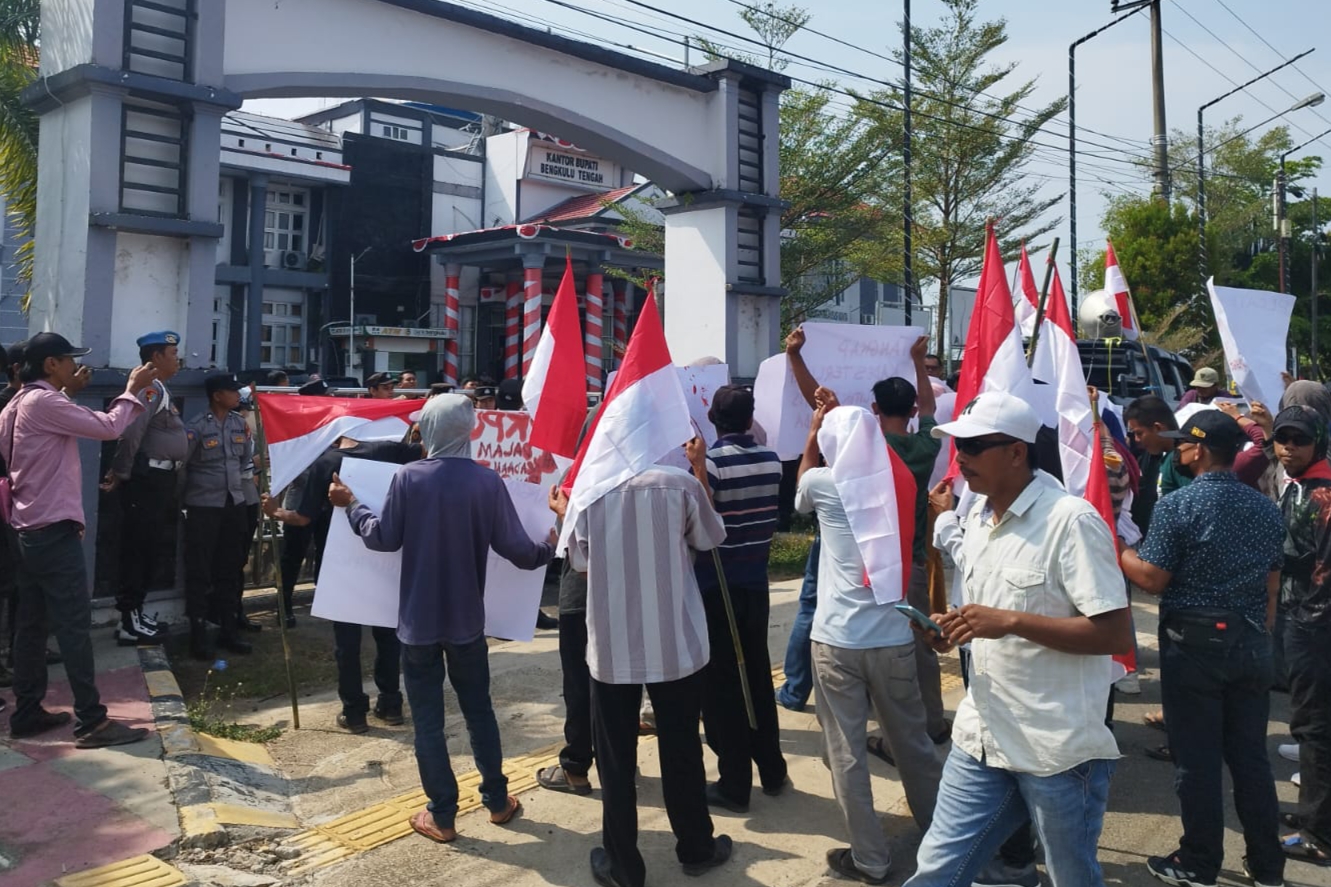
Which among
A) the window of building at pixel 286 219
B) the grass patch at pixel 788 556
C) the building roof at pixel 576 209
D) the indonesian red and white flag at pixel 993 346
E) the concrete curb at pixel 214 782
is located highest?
the building roof at pixel 576 209

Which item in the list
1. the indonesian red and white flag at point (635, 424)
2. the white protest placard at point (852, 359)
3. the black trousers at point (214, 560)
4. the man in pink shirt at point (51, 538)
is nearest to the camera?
the indonesian red and white flag at point (635, 424)

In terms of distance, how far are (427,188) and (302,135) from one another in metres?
3.27

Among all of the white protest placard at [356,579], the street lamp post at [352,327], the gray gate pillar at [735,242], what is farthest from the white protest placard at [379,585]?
the street lamp post at [352,327]

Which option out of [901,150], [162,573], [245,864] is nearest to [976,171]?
[901,150]

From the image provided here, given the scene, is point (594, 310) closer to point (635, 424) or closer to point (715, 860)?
point (635, 424)

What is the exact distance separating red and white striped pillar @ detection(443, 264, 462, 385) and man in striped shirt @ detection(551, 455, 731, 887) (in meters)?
22.7

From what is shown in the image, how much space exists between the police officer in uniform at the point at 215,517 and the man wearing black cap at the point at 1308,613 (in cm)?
618

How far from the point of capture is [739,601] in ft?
16.1

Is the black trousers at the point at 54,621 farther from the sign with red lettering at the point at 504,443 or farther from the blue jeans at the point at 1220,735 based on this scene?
the blue jeans at the point at 1220,735

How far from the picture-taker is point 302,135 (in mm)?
24531

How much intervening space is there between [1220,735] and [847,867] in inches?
57.7

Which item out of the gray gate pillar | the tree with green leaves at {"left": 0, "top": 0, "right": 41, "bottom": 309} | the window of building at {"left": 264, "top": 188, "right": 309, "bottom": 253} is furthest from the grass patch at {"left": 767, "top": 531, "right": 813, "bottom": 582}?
the window of building at {"left": 264, "top": 188, "right": 309, "bottom": 253}

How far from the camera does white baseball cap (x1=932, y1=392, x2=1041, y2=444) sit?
116 inches

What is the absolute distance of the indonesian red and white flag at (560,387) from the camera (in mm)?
5391
